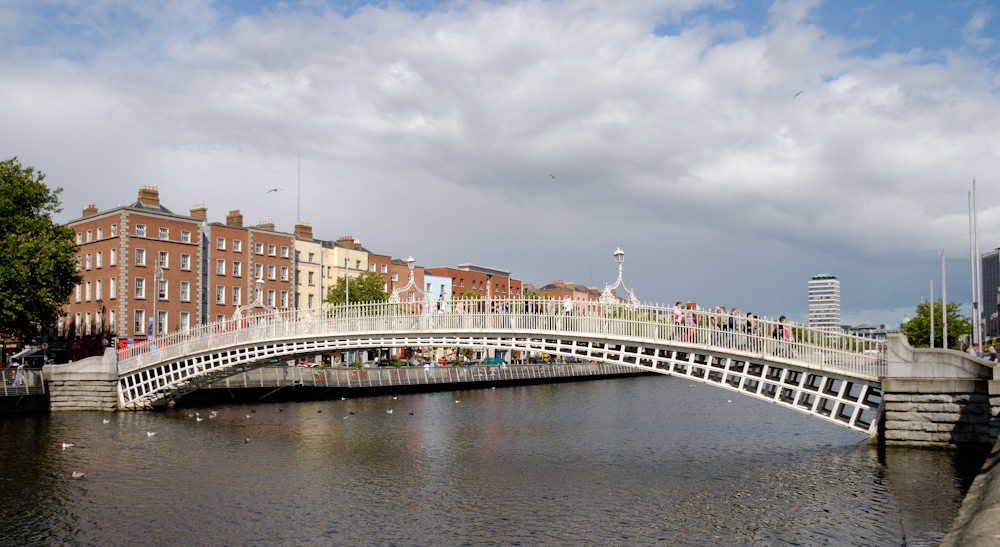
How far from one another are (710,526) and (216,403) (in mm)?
38073

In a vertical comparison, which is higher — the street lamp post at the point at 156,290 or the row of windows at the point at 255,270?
the row of windows at the point at 255,270

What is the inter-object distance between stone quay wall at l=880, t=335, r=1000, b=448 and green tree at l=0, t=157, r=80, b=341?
42.9 metres

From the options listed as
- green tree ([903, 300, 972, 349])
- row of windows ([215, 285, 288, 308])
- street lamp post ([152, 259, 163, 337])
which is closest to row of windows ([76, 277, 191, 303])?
street lamp post ([152, 259, 163, 337])

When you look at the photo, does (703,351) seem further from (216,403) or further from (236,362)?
(216,403)

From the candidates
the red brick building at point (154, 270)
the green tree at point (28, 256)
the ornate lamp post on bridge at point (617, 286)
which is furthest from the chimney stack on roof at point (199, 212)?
the ornate lamp post on bridge at point (617, 286)

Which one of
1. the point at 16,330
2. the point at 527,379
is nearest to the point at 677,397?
the point at 527,379

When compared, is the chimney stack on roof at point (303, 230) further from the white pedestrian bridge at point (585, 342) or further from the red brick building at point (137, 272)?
the white pedestrian bridge at point (585, 342)

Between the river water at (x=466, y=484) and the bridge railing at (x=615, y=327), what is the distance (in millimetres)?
3347

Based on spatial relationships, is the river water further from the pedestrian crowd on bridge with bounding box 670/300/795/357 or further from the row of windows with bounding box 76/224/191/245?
the row of windows with bounding box 76/224/191/245


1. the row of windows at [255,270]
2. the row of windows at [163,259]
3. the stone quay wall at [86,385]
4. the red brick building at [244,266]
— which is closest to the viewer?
the stone quay wall at [86,385]

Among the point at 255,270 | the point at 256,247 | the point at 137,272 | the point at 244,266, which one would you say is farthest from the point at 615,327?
the point at 256,247

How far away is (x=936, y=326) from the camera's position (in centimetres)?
8212

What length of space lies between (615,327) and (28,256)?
35425 mm

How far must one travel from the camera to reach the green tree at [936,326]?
83.4 m
